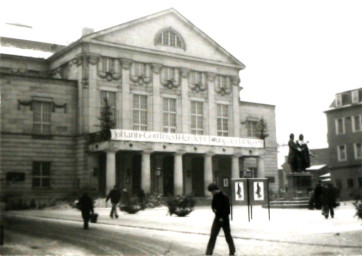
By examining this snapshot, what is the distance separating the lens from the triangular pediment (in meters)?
46.9

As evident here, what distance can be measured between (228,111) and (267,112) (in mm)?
6485

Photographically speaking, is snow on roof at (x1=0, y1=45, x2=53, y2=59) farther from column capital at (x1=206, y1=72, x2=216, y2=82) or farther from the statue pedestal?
the statue pedestal

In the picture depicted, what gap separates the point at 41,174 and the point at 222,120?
19213mm

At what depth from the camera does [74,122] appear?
4544 centimetres

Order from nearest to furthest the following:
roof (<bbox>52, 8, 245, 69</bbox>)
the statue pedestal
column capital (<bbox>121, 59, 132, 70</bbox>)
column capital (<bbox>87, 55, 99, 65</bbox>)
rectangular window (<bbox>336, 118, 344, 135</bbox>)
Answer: the statue pedestal, column capital (<bbox>87, 55, 99, 65</bbox>), roof (<bbox>52, 8, 245, 69</bbox>), column capital (<bbox>121, 59, 132, 70</bbox>), rectangular window (<bbox>336, 118, 344, 135</bbox>)

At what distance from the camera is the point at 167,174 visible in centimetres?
4944

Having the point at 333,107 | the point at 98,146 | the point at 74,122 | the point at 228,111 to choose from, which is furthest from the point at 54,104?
the point at 333,107

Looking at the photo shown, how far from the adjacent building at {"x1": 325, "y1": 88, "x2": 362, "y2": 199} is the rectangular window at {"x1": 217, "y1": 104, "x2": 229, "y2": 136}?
43.5 feet

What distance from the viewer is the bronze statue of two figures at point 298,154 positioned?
103 feet

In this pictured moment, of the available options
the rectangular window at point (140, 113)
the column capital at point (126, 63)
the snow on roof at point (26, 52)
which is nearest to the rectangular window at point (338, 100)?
the rectangular window at point (140, 113)

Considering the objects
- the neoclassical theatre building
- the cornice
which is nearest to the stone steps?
the neoclassical theatre building

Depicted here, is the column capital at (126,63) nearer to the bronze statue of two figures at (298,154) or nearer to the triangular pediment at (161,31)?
the triangular pediment at (161,31)

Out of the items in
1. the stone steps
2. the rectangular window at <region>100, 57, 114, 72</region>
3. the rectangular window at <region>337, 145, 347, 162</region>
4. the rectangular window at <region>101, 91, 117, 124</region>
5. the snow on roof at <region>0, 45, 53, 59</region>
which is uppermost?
the snow on roof at <region>0, 45, 53, 59</region>

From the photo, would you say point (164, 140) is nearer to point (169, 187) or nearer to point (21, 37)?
point (169, 187)
